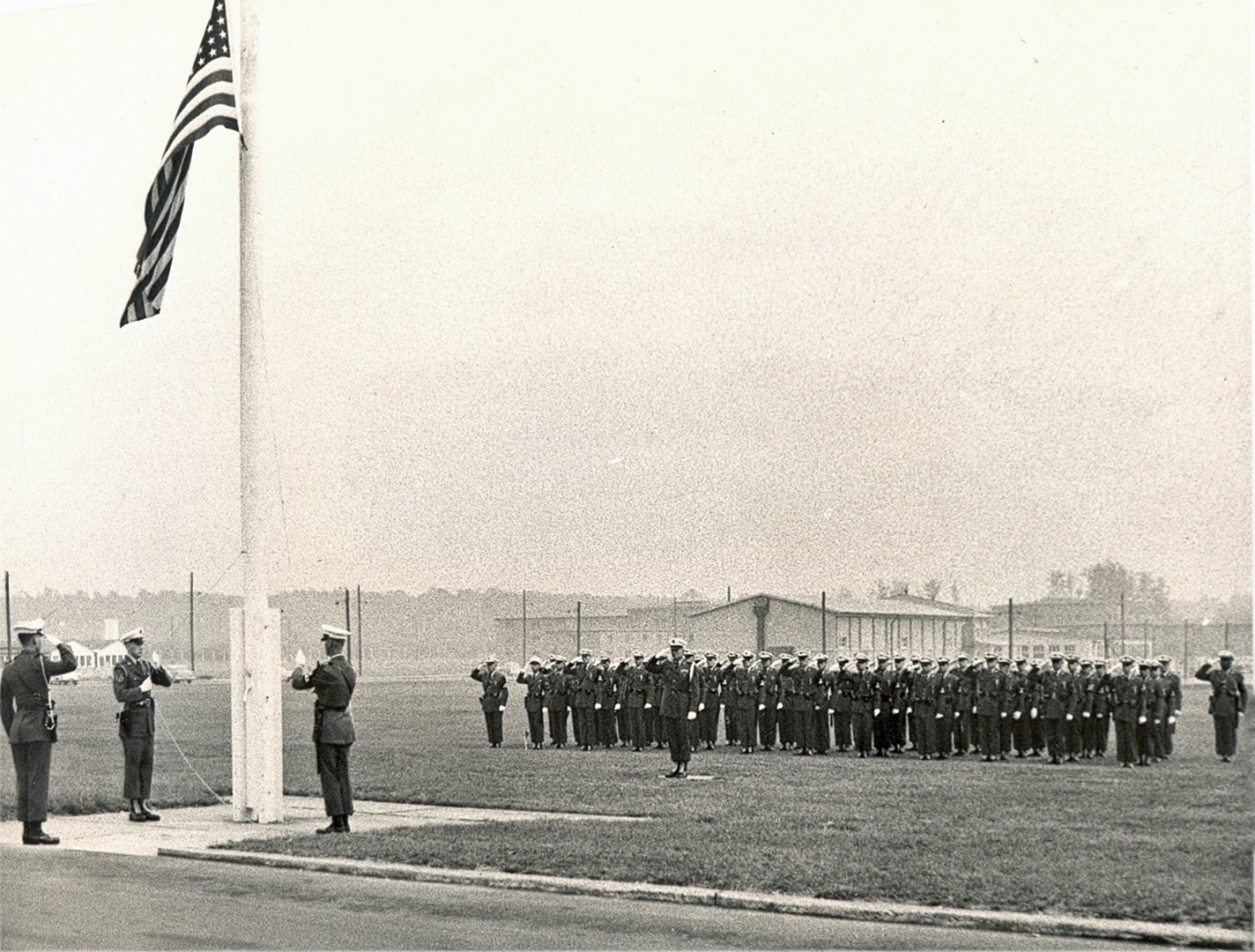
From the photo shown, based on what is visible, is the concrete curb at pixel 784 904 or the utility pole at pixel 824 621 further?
the utility pole at pixel 824 621

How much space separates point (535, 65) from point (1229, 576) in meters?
6.83

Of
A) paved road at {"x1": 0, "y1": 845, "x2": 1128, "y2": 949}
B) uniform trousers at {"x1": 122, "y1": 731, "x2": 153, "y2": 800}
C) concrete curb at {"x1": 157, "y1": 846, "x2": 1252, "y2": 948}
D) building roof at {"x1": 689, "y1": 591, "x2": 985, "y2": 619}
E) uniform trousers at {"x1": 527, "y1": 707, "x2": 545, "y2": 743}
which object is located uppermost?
building roof at {"x1": 689, "y1": 591, "x2": 985, "y2": 619}

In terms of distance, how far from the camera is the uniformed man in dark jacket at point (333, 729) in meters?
11.3

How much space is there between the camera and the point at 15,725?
37.1ft

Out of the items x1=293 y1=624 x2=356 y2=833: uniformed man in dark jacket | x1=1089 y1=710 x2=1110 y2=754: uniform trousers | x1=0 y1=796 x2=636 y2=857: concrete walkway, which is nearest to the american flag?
x1=293 y1=624 x2=356 y2=833: uniformed man in dark jacket

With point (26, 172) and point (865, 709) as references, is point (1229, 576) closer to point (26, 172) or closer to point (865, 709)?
point (865, 709)

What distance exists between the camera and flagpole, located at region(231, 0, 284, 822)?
11.5 m

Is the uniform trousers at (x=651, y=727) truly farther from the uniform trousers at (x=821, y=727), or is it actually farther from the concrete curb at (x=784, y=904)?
the concrete curb at (x=784, y=904)

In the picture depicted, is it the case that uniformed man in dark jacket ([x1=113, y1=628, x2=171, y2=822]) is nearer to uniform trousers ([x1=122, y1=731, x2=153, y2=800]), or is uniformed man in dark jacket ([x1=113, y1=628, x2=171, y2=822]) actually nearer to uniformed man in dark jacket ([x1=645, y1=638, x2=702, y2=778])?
uniform trousers ([x1=122, y1=731, x2=153, y2=800])

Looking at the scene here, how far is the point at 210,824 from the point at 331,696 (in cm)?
182

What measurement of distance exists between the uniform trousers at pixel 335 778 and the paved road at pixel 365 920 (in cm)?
129

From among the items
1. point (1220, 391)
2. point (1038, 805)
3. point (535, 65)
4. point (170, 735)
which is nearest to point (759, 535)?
point (1038, 805)

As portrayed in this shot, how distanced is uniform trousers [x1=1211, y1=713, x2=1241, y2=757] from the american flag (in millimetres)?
9440

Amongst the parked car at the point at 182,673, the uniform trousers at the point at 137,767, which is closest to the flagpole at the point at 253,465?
the uniform trousers at the point at 137,767
